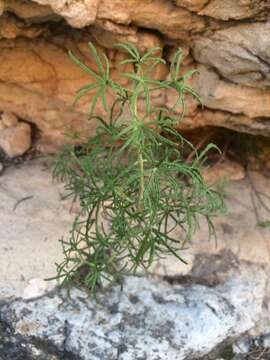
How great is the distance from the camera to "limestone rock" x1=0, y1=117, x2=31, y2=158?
3172 mm

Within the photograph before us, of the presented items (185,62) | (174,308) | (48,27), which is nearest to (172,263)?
(174,308)

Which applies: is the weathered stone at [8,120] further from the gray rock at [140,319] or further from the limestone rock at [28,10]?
the gray rock at [140,319]

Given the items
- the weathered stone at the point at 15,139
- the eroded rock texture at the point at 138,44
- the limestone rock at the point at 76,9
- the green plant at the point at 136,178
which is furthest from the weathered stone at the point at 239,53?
the weathered stone at the point at 15,139

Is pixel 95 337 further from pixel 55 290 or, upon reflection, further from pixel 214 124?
pixel 214 124

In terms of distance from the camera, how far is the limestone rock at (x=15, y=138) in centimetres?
317

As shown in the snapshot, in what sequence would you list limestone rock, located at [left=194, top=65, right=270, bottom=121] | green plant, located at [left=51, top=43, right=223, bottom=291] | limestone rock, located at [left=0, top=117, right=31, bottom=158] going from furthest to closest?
limestone rock, located at [left=0, top=117, right=31, bottom=158] < limestone rock, located at [left=194, top=65, right=270, bottom=121] < green plant, located at [left=51, top=43, right=223, bottom=291]

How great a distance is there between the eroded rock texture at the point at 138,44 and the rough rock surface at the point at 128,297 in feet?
1.43

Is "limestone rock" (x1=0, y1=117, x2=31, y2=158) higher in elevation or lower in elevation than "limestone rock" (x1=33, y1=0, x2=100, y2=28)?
lower

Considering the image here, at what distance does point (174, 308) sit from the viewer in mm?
2559

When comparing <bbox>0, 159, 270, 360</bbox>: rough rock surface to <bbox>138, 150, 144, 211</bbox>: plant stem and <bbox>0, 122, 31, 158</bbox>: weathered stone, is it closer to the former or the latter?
<bbox>0, 122, 31, 158</bbox>: weathered stone

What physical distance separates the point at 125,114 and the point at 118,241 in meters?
0.83

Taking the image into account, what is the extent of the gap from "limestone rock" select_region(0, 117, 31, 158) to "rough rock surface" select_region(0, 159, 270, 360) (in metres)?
0.20

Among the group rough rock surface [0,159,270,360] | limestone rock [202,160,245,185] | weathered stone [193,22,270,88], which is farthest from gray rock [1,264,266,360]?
weathered stone [193,22,270,88]

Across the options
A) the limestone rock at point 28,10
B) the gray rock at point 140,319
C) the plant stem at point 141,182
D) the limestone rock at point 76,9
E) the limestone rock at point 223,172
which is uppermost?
the limestone rock at point 76,9
